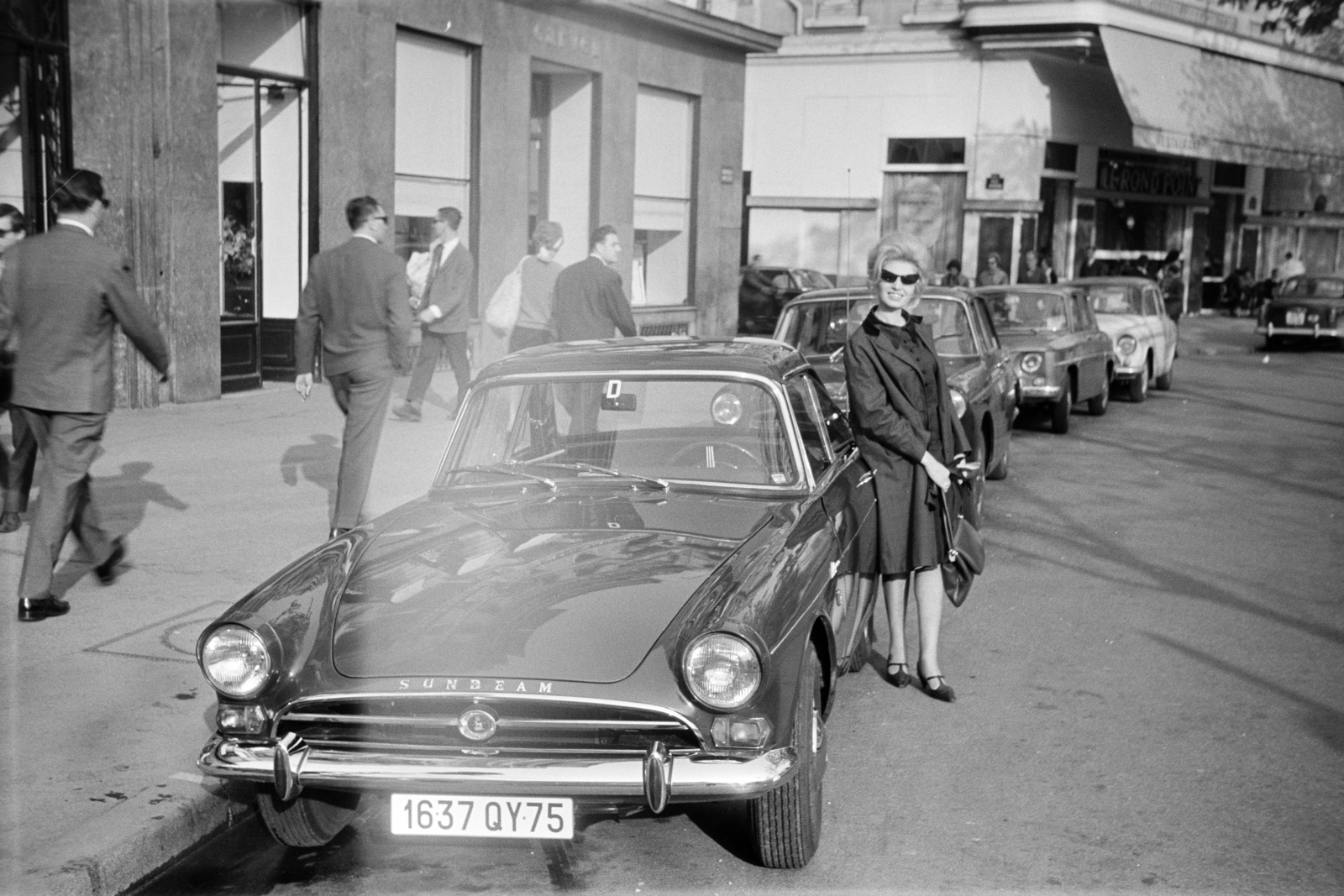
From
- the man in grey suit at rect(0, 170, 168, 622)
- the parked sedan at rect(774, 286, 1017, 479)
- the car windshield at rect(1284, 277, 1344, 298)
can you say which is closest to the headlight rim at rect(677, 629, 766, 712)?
the man in grey suit at rect(0, 170, 168, 622)

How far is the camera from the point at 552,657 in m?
3.99

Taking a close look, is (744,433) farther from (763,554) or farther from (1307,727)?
(1307,727)

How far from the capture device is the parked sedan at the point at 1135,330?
18.2m

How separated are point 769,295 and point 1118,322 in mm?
11505

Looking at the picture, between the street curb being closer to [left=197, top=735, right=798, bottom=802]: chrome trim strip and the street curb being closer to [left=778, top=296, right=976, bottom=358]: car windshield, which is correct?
[left=197, top=735, right=798, bottom=802]: chrome trim strip

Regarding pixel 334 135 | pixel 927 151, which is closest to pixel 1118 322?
pixel 334 135

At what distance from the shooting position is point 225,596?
7121 millimetres

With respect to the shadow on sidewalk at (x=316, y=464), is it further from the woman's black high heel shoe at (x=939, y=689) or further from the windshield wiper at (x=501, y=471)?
the woman's black high heel shoe at (x=939, y=689)

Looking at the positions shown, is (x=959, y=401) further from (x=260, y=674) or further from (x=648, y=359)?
(x=260, y=674)

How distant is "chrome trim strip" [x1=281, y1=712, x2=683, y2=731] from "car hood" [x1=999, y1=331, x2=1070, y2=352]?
11.4 m

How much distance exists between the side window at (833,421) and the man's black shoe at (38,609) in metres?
3.47

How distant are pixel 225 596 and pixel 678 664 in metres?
3.83

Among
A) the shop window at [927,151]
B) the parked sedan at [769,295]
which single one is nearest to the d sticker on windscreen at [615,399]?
the parked sedan at [769,295]

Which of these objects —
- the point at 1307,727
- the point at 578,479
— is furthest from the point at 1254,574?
the point at 578,479
